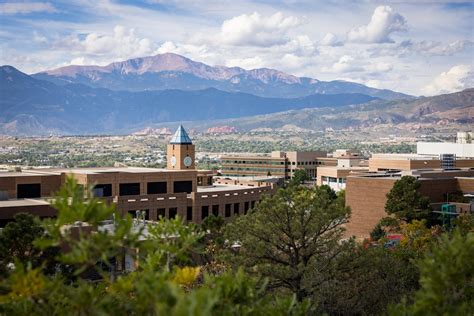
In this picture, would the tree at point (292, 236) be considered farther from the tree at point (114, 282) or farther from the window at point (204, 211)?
the window at point (204, 211)

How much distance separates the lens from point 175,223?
A: 19.2 meters

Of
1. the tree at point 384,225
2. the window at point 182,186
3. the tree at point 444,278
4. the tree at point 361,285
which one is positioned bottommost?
the tree at point 384,225

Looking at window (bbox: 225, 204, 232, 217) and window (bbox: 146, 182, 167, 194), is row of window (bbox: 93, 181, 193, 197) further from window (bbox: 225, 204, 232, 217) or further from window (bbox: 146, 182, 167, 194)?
window (bbox: 225, 204, 232, 217)

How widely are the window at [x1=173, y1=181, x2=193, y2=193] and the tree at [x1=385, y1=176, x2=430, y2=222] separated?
20806 millimetres

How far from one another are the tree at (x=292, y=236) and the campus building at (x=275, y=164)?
5833 inches

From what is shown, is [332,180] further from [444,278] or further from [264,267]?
[444,278]

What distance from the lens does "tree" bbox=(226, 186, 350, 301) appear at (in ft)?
116

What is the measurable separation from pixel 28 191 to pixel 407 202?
34.1 meters

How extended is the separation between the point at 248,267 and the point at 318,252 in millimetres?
3380

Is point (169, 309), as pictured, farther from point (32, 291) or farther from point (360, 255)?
point (360, 255)

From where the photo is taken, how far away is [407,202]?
72.1 metres

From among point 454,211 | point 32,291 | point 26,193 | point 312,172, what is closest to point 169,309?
point 32,291

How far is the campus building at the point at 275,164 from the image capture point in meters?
188

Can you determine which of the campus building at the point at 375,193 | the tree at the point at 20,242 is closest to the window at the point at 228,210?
the campus building at the point at 375,193
